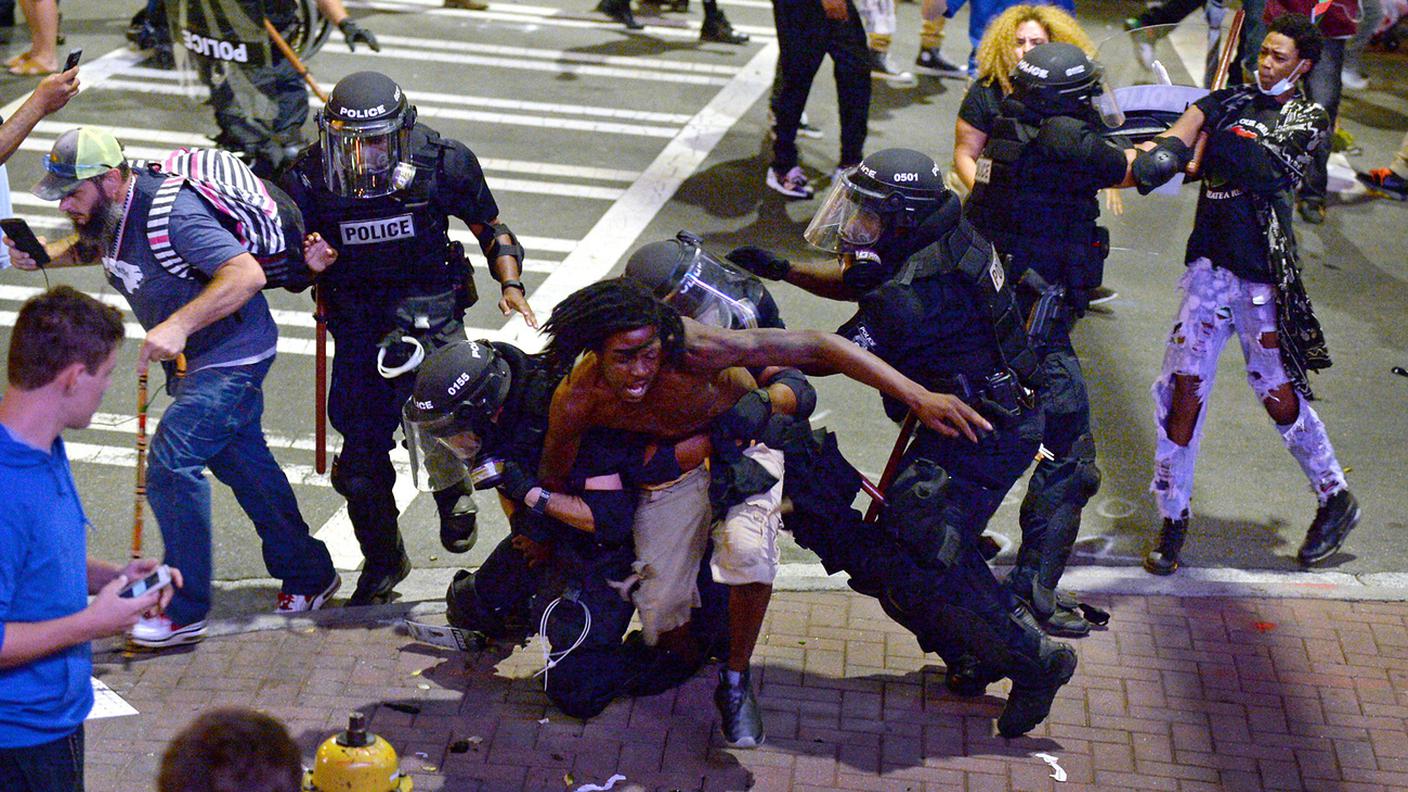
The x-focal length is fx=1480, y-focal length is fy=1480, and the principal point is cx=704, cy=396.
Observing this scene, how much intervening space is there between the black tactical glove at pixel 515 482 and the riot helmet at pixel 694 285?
2.33ft

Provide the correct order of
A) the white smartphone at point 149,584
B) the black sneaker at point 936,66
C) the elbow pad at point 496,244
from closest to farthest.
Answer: the white smartphone at point 149,584 < the elbow pad at point 496,244 < the black sneaker at point 936,66

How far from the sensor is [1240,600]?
229 inches

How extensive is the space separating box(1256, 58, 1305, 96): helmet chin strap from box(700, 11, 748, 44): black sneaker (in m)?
8.17

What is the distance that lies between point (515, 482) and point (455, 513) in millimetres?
1007

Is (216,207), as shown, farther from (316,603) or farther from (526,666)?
(526,666)

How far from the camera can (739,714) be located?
4.84 metres

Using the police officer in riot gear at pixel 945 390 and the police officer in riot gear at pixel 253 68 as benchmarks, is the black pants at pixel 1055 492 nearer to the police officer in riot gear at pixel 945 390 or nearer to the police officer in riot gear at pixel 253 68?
the police officer in riot gear at pixel 945 390

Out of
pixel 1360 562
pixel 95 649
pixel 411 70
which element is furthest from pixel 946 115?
pixel 95 649

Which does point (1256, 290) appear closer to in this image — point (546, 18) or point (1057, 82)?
point (1057, 82)

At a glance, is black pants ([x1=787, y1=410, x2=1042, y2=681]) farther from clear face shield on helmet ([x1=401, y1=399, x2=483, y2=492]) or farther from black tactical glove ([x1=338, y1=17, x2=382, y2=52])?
black tactical glove ([x1=338, y1=17, x2=382, y2=52])

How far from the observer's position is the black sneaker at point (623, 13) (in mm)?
13680

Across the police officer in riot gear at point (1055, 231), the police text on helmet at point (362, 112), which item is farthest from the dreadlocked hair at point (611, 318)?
the police officer in riot gear at point (1055, 231)

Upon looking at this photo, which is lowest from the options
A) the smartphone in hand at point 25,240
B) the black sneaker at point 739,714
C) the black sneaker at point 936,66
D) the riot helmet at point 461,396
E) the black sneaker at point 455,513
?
the black sneaker at point 936,66

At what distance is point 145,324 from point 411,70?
757cm
